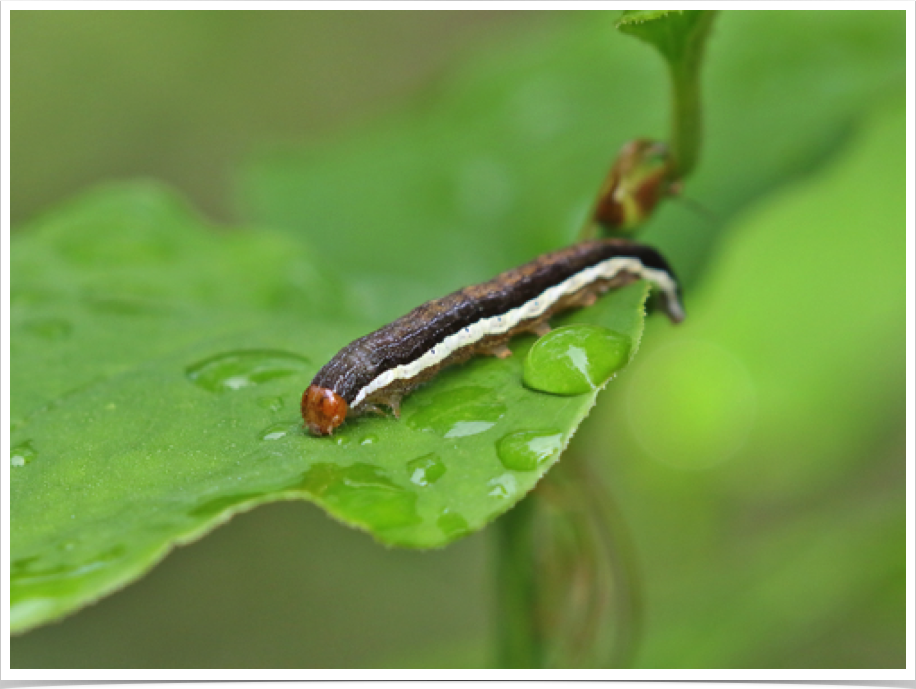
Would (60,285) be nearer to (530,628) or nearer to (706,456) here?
(530,628)

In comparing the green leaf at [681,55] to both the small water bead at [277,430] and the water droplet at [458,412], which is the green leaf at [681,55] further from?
the small water bead at [277,430]

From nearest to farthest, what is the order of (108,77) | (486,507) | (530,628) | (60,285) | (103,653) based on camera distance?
(486,507) → (530,628) → (60,285) → (103,653) → (108,77)

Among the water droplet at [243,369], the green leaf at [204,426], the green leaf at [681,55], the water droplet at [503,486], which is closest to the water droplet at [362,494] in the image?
the green leaf at [204,426]

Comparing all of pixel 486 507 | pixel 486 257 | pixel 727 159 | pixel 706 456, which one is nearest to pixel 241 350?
pixel 486 507

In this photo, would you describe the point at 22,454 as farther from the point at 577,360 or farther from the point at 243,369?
the point at 577,360

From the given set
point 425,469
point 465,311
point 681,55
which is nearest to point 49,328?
point 465,311
